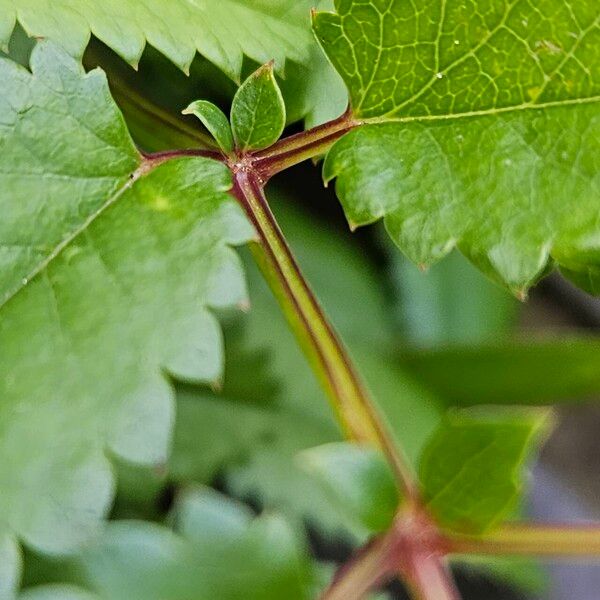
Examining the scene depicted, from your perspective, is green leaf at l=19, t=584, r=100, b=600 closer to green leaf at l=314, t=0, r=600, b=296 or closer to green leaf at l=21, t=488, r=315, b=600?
green leaf at l=21, t=488, r=315, b=600

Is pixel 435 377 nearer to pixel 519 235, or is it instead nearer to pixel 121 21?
pixel 519 235

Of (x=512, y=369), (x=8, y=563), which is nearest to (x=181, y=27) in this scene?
(x=8, y=563)

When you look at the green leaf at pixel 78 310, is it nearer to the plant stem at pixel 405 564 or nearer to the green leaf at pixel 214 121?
the green leaf at pixel 214 121

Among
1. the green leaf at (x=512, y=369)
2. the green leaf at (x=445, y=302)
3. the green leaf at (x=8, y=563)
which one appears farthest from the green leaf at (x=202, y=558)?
the green leaf at (x=445, y=302)

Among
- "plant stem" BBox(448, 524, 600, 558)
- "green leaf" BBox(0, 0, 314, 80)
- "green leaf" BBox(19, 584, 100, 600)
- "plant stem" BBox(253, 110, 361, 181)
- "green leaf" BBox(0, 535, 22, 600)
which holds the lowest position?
"plant stem" BBox(448, 524, 600, 558)

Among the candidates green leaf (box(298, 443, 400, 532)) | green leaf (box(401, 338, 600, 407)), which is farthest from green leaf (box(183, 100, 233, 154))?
green leaf (box(401, 338, 600, 407))

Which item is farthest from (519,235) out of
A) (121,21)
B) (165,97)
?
(165,97)

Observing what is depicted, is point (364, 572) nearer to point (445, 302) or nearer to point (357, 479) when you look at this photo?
point (357, 479)
